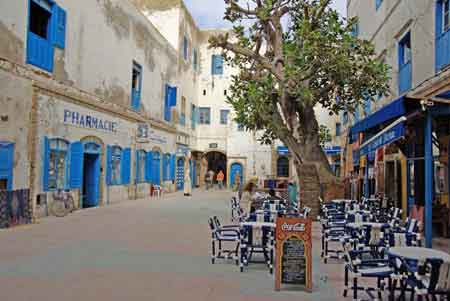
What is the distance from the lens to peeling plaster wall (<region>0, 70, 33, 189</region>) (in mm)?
10320

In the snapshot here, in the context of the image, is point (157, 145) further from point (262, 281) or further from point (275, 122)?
point (262, 281)

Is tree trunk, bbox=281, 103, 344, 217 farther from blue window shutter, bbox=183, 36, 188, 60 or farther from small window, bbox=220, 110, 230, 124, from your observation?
small window, bbox=220, 110, 230, 124

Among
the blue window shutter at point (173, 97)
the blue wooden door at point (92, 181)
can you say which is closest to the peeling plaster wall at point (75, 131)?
the blue wooden door at point (92, 181)

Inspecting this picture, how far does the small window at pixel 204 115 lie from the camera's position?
32.5 metres

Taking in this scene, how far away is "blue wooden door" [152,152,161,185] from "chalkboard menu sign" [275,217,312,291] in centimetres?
1732

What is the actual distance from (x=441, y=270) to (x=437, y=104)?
13.4 ft

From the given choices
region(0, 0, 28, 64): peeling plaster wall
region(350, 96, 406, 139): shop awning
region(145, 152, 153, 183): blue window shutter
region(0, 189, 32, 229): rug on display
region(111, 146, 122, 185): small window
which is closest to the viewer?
region(350, 96, 406, 139): shop awning

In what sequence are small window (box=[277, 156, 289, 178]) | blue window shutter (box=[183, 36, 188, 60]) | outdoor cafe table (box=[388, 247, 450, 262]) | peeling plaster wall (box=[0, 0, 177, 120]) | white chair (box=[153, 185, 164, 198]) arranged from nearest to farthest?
outdoor cafe table (box=[388, 247, 450, 262])
peeling plaster wall (box=[0, 0, 177, 120])
white chair (box=[153, 185, 164, 198])
blue window shutter (box=[183, 36, 188, 60])
small window (box=[277, 156, 289, 178])

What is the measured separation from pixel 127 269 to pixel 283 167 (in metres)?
25.1

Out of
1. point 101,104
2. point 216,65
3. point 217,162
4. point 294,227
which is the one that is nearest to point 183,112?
point 216,65

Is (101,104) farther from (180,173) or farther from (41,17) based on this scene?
(180,173)

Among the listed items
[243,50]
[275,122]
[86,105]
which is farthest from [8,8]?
[275,122]

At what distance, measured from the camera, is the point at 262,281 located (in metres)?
5.91

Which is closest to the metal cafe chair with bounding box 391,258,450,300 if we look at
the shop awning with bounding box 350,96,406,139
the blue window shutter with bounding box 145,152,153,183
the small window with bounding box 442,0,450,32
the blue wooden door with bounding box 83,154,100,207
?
the shop awning with bounding box 350,96,406,139
